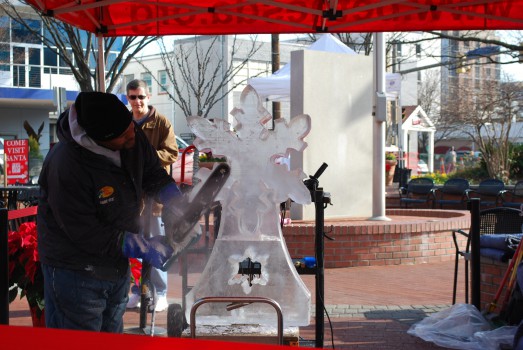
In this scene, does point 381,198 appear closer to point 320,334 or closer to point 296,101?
point 296,101

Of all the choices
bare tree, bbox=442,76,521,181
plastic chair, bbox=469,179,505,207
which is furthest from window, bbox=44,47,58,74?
plastic chair, bbox=469,179,505,207

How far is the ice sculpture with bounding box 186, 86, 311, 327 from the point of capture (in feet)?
16.1

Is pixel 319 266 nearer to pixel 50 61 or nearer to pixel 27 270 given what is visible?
pixel 27 270

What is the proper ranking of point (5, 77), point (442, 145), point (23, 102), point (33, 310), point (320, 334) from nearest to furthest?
point (320, 334) < point (33, 310) < point (23, 102) < point (5, 77) < point (442, 145)

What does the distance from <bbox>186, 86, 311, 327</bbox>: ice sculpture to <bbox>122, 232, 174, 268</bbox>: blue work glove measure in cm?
132

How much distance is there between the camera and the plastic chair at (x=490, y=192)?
1761cm

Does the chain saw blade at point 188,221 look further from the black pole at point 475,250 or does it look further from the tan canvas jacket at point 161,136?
the black pole at point 475,250

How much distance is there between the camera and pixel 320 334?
15.2ft

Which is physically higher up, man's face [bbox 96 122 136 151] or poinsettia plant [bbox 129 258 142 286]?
man's face [bbox 96 122 136 151]

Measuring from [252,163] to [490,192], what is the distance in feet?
46.0

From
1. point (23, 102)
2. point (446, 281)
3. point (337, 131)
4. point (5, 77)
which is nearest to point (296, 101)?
point (337, 131)

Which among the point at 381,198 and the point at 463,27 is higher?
the point at 463,27

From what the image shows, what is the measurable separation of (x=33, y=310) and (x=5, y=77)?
36.5m

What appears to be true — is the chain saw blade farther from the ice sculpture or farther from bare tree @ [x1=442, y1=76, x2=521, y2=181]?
bare tree @ [x1=442, y1=76, x2=521, y2=181]
